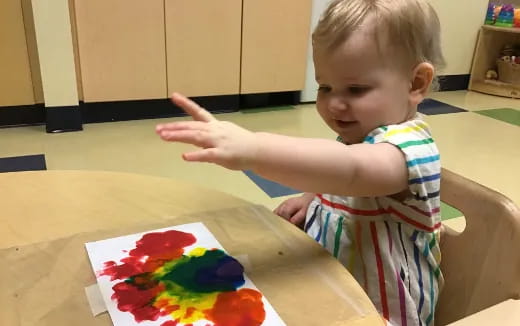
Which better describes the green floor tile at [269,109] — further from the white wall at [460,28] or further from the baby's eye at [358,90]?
the baby's eye at [358,90]

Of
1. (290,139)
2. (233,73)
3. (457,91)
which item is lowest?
(457,91)

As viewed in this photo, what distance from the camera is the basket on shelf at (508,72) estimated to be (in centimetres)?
310

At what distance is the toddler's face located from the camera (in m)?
0.63

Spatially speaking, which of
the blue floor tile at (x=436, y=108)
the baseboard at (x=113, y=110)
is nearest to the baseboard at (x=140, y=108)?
the baseboard at (x=113, y=110)

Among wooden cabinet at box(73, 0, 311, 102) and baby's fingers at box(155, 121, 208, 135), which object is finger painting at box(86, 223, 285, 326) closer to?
baby's fingers at box(155, 121, 208, 135)

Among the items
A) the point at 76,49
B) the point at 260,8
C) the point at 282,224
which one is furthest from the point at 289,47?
the point at 282,224

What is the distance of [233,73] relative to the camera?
2436mm

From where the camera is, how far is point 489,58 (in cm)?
329

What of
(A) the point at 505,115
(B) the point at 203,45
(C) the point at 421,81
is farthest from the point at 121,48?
(A) the point at 505,115

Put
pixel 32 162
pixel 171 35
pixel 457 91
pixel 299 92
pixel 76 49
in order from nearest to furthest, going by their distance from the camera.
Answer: pixel 32 162, pixel 76 49, pixel 171 35, pixel 299 92, pixel 457 91

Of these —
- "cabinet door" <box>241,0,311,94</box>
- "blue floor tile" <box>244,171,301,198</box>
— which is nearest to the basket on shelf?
"cabinet door" <box>241,0,311,94</box>

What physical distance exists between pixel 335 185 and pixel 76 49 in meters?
1.83

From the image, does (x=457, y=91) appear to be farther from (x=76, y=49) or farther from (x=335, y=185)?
(x=335, y=185)

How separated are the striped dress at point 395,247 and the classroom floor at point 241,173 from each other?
873 mm
